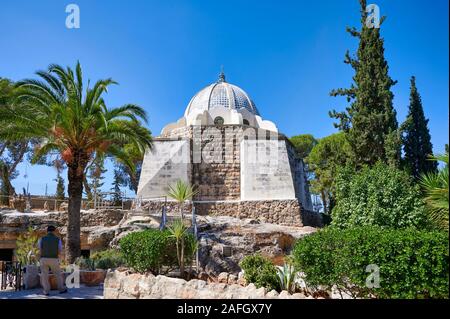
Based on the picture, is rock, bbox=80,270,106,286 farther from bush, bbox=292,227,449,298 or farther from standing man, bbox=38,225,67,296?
bush, bbox=292,227,449,298

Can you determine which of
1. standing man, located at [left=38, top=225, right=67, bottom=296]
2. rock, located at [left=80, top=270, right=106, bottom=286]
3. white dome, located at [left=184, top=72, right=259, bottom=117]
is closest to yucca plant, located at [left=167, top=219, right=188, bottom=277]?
standing man, located at [left=38, top=225, right=67, bottom=296]

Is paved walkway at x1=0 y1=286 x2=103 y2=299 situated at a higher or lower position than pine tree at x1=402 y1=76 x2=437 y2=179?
lower

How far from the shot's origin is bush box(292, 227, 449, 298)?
5.42m

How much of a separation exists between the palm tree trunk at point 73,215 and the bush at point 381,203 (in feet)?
29.3

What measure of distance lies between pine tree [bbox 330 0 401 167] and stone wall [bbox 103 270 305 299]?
12.1 m

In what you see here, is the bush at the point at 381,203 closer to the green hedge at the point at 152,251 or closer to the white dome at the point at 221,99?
the green hedge at the point at 152,251

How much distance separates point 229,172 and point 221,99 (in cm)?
755

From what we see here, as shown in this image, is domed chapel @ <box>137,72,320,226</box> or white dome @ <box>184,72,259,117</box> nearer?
domed chapel @ <box>137,72,320,226</box>

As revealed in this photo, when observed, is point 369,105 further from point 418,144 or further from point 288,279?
point 288,279

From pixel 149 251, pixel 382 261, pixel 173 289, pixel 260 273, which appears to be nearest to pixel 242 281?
pixel 260 273

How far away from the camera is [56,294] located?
27.2ft

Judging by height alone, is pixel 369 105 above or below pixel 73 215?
above

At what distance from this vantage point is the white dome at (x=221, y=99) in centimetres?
2798
